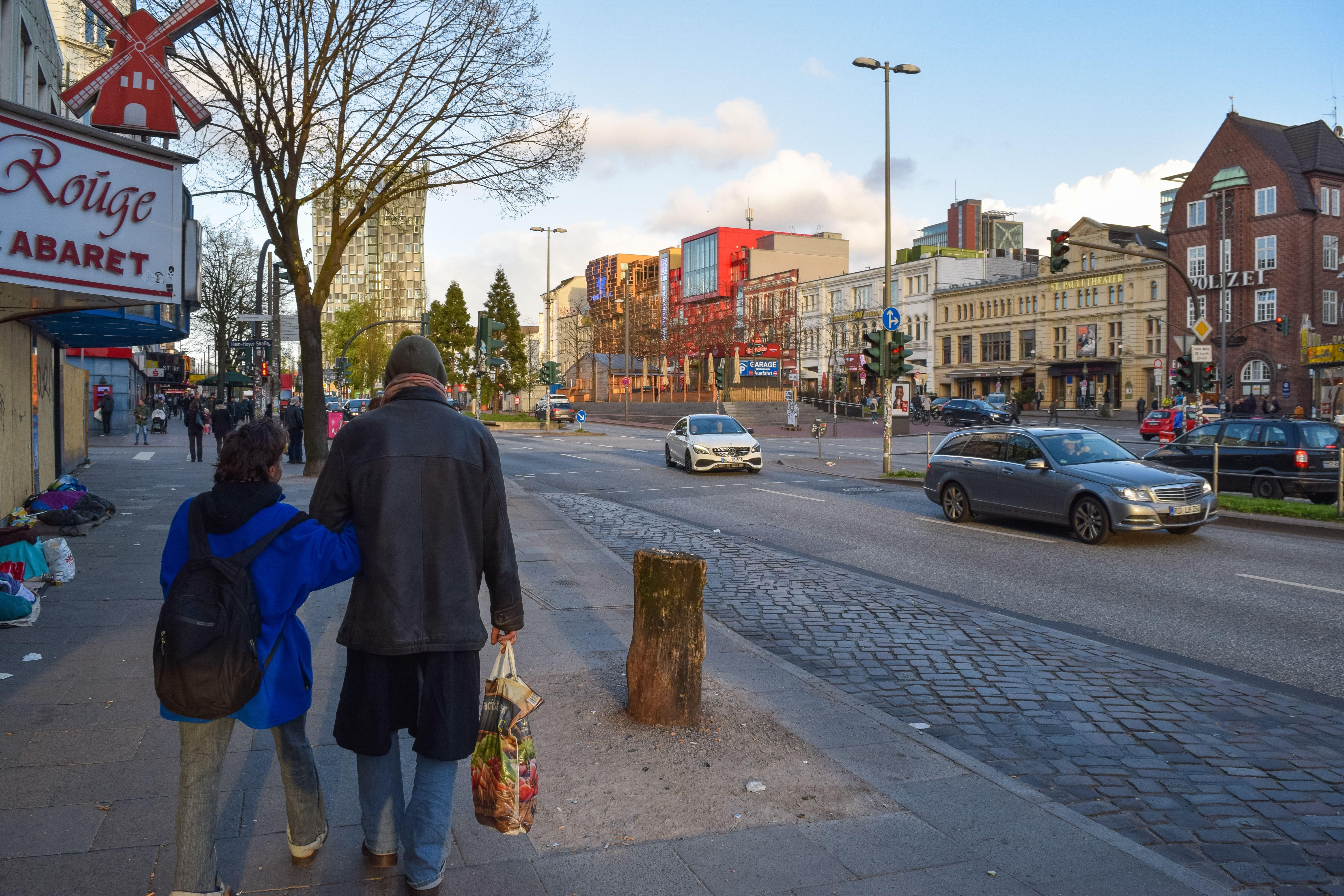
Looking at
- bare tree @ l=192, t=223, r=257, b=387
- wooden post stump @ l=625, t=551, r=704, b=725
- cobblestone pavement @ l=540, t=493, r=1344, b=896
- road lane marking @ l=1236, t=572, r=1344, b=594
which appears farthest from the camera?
bare tree @ l=192, t=223, r=257, b=387

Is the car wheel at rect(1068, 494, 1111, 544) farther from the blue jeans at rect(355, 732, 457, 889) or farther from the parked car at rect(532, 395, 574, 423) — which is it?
the parked car at rect(532, 395, 574, 423)

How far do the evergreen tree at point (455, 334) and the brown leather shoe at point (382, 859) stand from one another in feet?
276

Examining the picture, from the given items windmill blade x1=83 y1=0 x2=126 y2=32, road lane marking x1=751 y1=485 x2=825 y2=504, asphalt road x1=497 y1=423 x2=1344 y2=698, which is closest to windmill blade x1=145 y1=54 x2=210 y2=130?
windmill blade x1=83 y1=0 x2=126 y2=32

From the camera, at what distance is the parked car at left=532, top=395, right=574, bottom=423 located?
57.4 meters

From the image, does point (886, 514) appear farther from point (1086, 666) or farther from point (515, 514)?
point (1086, 666)

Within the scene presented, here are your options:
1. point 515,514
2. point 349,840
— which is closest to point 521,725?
point 349,840

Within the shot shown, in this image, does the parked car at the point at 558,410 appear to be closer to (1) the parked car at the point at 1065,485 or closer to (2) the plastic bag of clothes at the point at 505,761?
(1) the parked car at the point at 1065,485

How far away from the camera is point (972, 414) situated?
53.3 metres

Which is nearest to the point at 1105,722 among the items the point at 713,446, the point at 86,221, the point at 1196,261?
the point at 86,221

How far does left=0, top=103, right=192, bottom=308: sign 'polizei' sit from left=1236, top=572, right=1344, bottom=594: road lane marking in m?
10.1

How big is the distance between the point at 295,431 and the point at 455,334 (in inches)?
2684

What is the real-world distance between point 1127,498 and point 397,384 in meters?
11.1

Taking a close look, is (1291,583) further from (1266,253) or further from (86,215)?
(1266,253)

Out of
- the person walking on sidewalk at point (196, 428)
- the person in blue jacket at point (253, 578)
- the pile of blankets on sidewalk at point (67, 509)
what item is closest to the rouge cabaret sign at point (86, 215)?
the person in blue jacket at point (253, 578)
